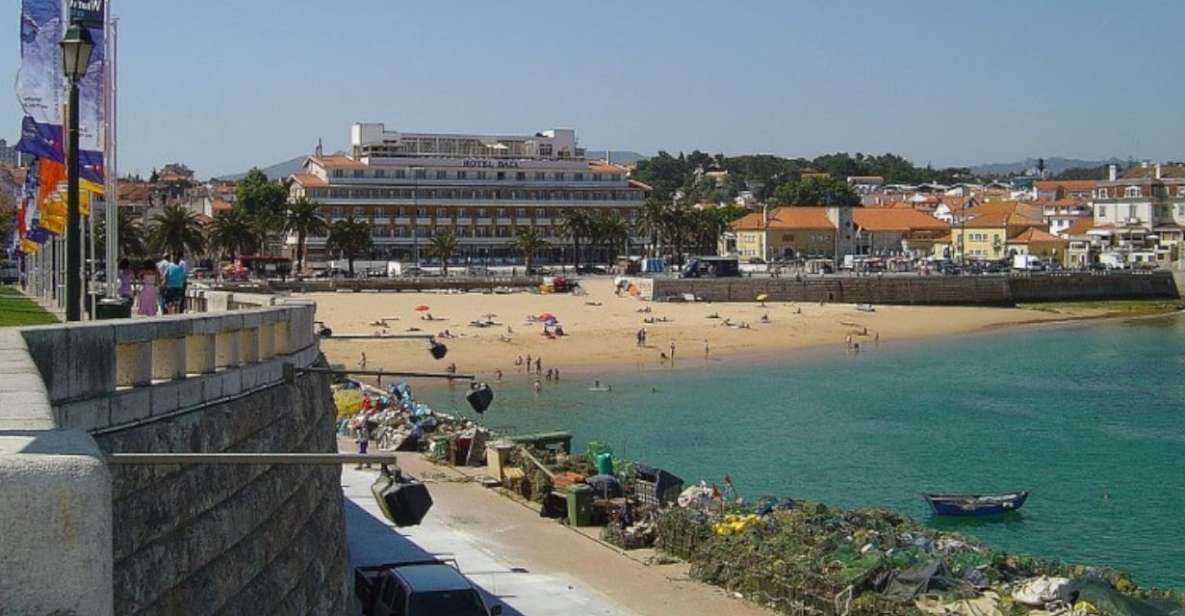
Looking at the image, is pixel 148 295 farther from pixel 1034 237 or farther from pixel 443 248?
pixel 1034 237

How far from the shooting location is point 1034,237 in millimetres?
127125

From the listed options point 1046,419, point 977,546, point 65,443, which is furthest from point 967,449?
point 65,443

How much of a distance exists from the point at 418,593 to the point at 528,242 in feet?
313

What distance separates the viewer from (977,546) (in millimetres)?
25172

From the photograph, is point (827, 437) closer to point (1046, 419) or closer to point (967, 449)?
point (967, 449)

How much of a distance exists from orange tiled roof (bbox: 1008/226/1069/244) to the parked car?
11621cm

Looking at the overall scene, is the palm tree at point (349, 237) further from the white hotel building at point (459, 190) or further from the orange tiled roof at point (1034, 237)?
the orange tiled roof at point (1034, 237)

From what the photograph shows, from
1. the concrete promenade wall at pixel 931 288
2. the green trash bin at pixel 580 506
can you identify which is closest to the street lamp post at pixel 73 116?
the green trash bin at pixel 580 506

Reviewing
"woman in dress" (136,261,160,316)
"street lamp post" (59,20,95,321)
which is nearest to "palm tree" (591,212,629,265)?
"woman in dress" (136,261,160,316)

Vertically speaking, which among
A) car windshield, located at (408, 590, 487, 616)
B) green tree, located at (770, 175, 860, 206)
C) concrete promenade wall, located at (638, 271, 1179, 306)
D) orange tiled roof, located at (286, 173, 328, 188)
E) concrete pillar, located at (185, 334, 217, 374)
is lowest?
car windshield, located at (408, 590, 487, 616)

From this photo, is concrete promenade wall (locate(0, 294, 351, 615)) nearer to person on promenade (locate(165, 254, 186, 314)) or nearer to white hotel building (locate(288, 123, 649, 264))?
person on promenade (locate(165, 254, 186, 314))

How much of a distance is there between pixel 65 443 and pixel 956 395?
2126 inches

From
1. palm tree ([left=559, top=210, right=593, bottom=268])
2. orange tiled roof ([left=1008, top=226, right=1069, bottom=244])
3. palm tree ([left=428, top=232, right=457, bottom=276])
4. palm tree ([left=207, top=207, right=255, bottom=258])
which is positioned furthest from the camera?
orange tiled roof ([left=1008, top=226, right=1069, bottom=244])

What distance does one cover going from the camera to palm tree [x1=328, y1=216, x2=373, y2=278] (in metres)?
108
